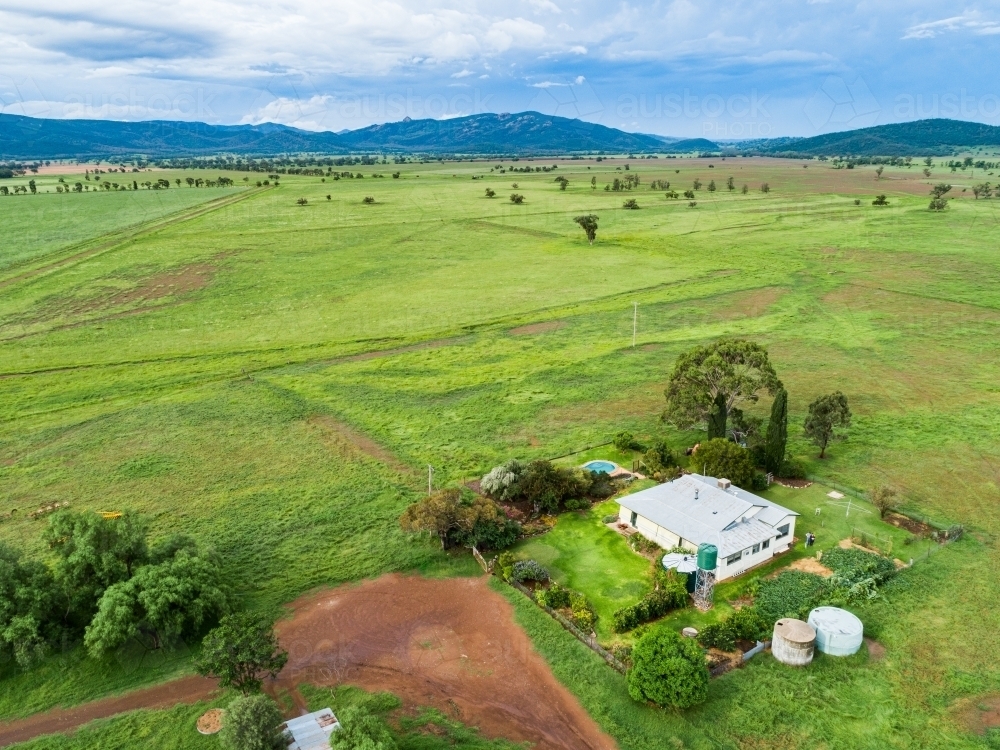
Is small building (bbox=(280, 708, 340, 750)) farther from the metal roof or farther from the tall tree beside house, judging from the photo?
the tall tree beside house

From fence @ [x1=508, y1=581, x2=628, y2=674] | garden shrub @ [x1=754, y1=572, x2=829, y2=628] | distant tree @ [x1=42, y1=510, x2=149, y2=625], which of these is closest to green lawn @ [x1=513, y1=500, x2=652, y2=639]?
fence @ [x1=508, y1=581, x2=628, y2=674]

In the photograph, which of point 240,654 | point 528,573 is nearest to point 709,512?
point 528,573

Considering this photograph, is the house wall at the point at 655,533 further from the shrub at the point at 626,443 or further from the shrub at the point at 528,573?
the shrub at the point at 626,443

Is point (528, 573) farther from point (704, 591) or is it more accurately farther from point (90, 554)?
point (90, 554)

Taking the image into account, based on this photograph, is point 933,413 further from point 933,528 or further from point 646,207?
point 646,207

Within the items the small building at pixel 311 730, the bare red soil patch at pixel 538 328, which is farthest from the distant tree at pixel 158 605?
the bare red soil patch at pixel 538 328

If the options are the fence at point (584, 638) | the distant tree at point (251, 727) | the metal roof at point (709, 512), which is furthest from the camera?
the metal roof at point (709, 512)

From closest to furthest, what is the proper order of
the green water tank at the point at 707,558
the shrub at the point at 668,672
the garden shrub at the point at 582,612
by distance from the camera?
the shrub at the point at 668,672 → the garden shrub at the point at 582,612 → the green water tank at the point at 707,558

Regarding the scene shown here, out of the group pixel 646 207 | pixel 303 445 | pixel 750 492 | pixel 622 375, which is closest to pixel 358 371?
pixel 303 445
